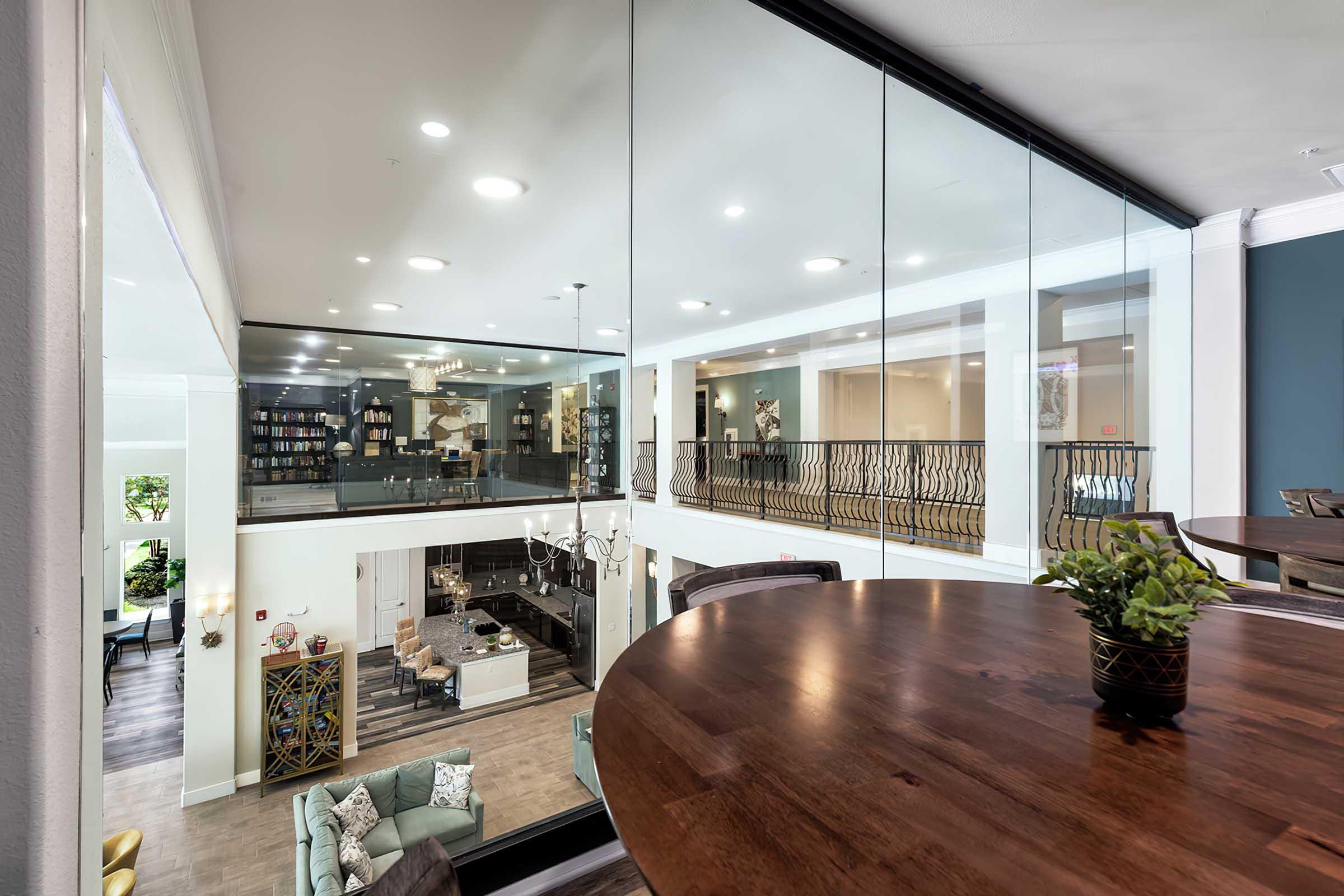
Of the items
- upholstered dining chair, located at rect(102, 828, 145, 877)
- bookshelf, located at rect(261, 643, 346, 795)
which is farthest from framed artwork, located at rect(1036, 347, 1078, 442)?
bookshelf, located at rect(261, 643, 346, 795)

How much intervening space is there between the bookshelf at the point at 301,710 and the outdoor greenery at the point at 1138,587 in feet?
22.6

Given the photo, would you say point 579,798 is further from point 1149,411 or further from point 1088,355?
point 1149,411

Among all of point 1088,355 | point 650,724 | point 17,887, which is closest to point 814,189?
point 1088,355

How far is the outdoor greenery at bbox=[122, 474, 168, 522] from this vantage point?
3312 mm

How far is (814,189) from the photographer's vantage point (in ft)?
9.02

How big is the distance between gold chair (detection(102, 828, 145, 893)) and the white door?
6.78 ft

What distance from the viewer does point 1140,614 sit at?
699mm

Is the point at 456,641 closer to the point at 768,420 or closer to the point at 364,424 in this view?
the point at 364,424

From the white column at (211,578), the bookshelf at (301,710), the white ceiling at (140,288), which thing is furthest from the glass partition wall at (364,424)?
the bookshelf at (301,710)

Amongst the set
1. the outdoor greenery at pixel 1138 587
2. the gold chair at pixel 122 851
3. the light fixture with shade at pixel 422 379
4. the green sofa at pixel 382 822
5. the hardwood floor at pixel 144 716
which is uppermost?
the light fixture with shade at pixel 422 379

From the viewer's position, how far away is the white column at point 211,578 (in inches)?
213

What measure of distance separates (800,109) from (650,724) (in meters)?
2.30

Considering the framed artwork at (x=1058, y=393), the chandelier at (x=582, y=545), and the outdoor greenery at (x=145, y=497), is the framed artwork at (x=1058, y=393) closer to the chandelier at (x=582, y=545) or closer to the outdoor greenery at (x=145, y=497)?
the chandelier at (x=582, y=545)

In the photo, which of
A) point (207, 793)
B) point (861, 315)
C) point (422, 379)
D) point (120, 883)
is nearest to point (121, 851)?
point (120, 883)
